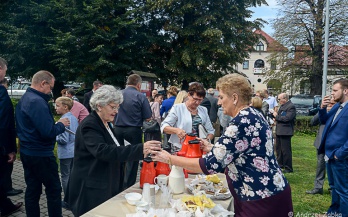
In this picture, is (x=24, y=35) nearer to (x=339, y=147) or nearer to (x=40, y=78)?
(x=40, y=78)

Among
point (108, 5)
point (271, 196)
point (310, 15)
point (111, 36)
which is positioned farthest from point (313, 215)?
point (310, 15)

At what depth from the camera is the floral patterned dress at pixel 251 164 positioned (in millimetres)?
2027

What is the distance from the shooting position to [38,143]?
3354 millimetres

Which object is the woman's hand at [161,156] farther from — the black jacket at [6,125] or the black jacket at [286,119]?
the black jacket at [286,119]

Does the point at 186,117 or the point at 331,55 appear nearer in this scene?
the point at 186,117

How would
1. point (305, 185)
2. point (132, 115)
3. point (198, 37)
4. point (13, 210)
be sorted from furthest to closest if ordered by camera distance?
point (198, 37)
point (305, 185)
point (132, 115)
point (13, 210)

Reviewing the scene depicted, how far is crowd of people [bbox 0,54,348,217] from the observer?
6.77 feet

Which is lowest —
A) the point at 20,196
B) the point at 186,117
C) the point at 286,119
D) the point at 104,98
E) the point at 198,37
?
the point at 20,196

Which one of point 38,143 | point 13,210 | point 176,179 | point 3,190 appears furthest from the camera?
point 13,210

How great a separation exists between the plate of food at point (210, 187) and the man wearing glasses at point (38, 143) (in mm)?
1648

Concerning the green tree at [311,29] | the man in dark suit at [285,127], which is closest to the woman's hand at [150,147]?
the man in dark suit at [285,127]

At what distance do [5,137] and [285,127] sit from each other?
18.4 feet

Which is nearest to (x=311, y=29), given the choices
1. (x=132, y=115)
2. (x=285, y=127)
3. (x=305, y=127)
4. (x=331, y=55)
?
(x=331, y=55)

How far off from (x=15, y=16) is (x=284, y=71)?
19819mm
